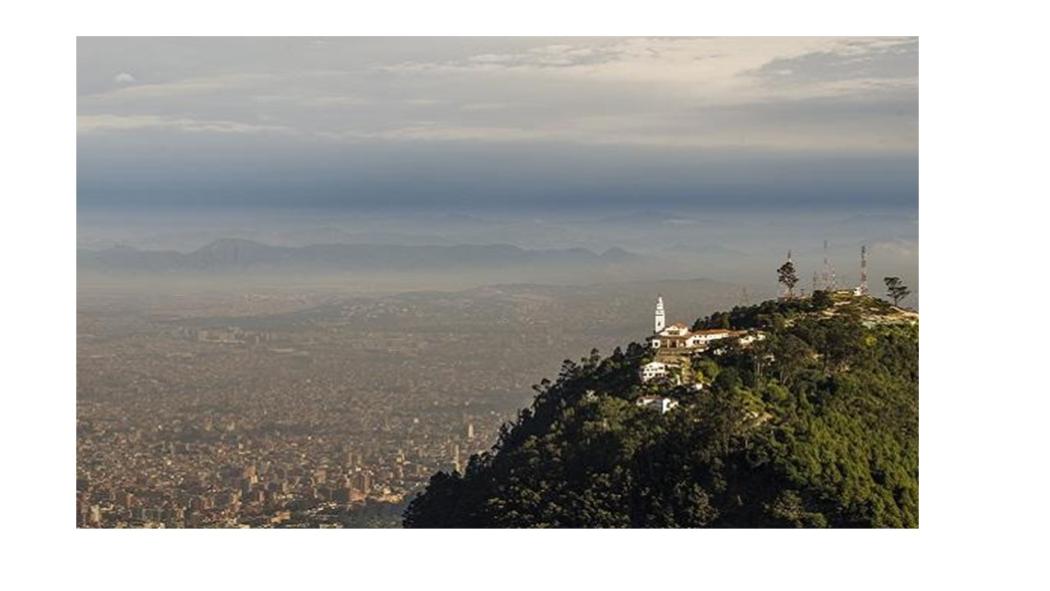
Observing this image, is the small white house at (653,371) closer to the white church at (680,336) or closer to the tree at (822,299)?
the white church at (680,336)

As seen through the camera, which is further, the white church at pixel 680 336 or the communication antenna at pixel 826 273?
the communication antenna at pixel 826 273


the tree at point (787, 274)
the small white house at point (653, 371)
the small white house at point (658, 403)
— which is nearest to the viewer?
the small white house at point (658, 403)

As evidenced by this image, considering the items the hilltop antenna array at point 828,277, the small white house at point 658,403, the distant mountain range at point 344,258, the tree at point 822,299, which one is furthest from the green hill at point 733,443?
the distant mountain range at point 344,258

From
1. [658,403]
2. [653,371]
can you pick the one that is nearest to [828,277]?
[653,371]

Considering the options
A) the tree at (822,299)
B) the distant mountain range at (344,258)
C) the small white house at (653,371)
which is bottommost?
the small white house at (653,371)

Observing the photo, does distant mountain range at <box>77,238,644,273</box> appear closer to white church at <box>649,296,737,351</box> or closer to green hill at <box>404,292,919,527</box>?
white church at <box>649,296,737,351</box>

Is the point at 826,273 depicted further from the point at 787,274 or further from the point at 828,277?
the point at 787,274
